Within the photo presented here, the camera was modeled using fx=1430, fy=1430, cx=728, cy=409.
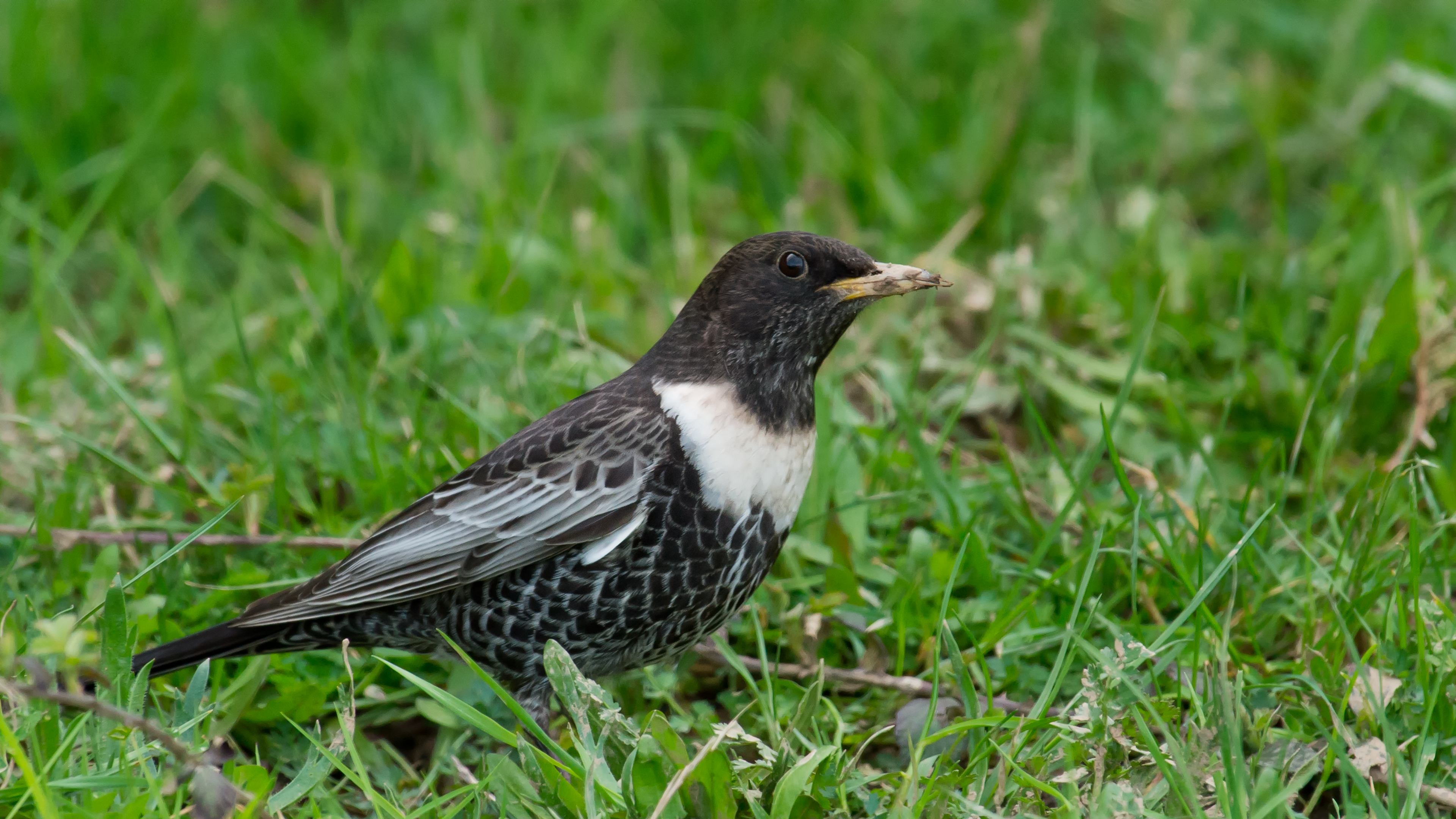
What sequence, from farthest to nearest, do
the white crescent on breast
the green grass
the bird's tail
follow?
the bird's tail → the white crescent on breast → the green grass

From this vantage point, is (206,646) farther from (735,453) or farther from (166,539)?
(735,453)

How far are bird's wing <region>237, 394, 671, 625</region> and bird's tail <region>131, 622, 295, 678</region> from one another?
2.2 inches

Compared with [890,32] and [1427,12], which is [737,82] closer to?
[890,32]

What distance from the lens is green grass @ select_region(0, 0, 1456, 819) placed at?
120 inches

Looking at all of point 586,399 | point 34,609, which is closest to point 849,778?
point 586,399

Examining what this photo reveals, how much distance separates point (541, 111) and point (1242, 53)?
3407 millimetres

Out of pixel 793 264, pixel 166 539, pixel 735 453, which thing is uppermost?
pixel 793 264

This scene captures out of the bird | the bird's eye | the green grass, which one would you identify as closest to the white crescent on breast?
the bird

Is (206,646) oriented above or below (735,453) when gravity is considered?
below

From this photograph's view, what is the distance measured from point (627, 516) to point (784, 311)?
0.64 meters

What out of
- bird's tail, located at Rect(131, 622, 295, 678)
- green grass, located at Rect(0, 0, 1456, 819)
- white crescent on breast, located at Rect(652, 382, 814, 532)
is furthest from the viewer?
bird's tail, located at Rect(131, 622, 295, 678)

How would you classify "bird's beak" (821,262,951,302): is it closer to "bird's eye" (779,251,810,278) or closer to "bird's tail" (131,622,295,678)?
"bird's eye" (779,251,810,278)

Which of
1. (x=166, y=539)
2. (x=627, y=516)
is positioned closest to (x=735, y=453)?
(x=627, y=516)

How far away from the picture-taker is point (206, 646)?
3449mm
